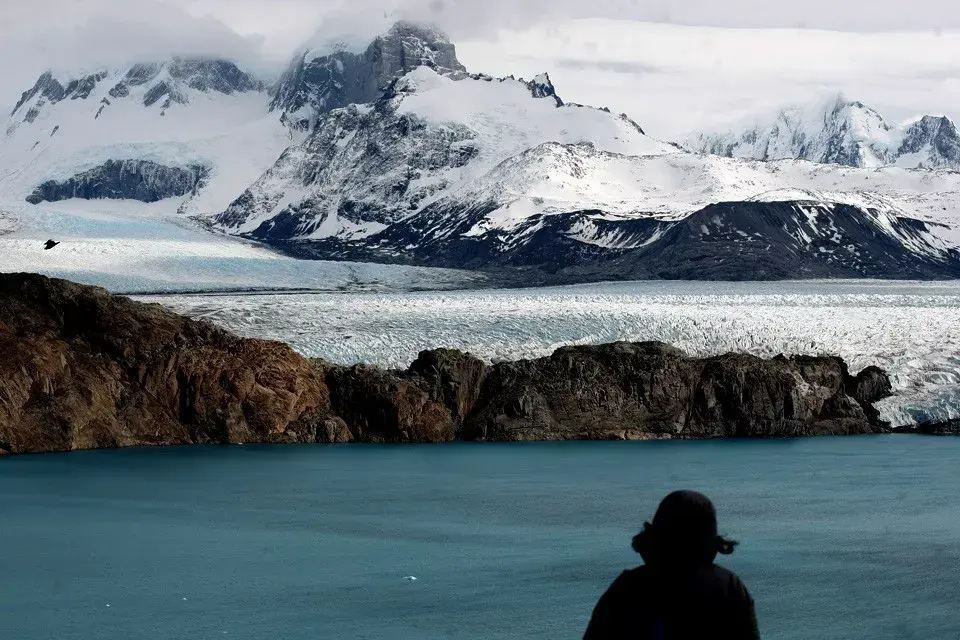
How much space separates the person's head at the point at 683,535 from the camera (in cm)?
455

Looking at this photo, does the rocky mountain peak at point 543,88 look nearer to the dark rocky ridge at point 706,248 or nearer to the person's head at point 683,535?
the dark rocky ridge at point 706,248

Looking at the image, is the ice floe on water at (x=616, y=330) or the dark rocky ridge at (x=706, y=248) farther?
the dark rocky ridge at (x=706, y=248)

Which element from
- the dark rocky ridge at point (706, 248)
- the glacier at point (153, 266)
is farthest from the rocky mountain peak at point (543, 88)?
the glacier at point (153, 266)

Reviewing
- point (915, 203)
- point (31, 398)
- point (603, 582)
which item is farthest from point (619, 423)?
point (915, 203)

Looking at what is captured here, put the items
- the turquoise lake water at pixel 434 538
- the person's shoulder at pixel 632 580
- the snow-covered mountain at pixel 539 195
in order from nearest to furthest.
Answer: the person's shoulder at pixel 632 580 < the turquoise lake water at pixel 434 538 < the snow-covered mountain at pixel 539 195

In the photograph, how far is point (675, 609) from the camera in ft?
15.3

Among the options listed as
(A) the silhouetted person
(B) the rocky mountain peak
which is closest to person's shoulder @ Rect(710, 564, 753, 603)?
(A) the silhouetted person

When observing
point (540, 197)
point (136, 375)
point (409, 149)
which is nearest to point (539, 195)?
point (540, 197)

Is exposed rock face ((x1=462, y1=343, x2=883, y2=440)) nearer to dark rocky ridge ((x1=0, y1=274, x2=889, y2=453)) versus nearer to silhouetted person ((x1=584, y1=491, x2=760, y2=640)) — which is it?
dark rocky ridge ((x1=0, y1=274, x2=889, y2=453))

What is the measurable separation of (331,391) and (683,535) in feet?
89.3

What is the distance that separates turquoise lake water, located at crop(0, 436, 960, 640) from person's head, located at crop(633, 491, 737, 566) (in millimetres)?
8012

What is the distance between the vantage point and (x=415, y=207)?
15350 centimetres

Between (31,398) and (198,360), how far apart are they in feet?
11.7

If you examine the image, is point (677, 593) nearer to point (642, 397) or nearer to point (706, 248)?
point (642, 397)
